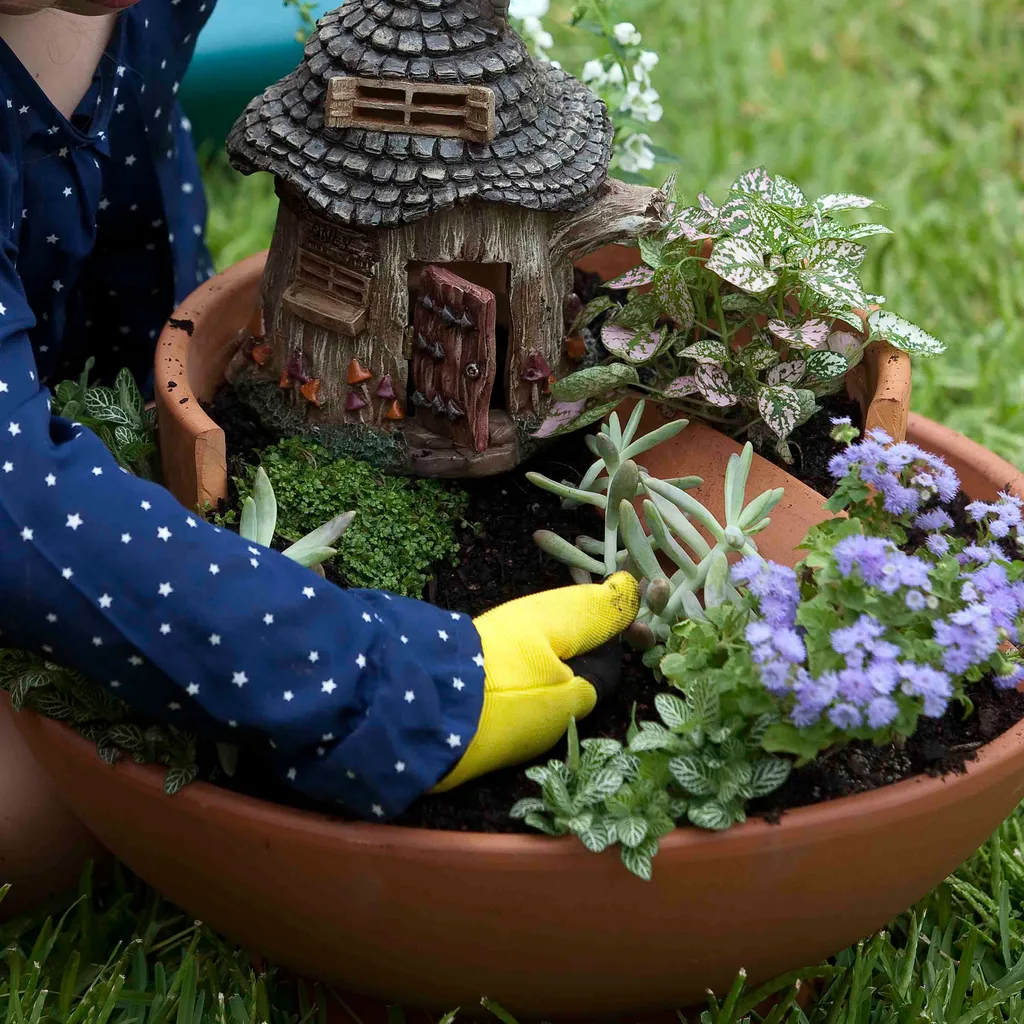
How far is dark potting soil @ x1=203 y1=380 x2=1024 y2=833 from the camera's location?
1199 mm

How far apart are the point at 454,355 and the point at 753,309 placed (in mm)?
379

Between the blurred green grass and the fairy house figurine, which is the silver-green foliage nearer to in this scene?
the fairy house figurine

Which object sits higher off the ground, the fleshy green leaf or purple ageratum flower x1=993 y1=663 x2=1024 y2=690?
the fleshy green leaf

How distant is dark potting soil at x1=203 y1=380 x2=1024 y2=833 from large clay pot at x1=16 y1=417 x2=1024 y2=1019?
5 cm

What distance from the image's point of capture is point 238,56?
2.62 m

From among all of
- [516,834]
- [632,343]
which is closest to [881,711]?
[516,834]

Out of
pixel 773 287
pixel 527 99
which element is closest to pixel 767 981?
pixel 773 287

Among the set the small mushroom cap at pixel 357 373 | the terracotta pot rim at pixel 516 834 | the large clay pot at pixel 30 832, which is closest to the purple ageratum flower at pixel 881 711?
the terracotta pot rim at pixel 516 834

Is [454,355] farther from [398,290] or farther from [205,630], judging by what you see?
[205,630]

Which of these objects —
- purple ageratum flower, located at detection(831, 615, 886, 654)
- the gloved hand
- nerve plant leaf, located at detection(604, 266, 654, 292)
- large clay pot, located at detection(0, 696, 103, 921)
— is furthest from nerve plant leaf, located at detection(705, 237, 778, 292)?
large clay pot, located at detection(0, 696, 103, 921)

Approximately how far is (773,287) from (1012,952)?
2.72 feet

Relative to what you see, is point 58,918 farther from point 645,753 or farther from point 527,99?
point 527,99

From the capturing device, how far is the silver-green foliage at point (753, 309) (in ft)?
4.75

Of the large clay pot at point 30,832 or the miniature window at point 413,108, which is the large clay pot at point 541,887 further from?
the miniature window at point 413,108
